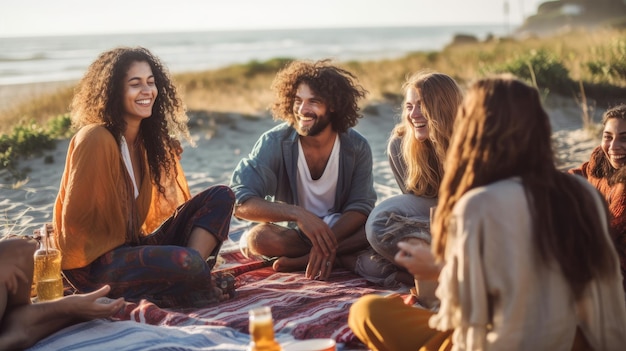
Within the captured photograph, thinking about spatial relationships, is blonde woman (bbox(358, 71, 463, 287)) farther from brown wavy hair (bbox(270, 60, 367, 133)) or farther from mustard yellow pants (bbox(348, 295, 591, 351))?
mustard yellow pants (bbox(348, 295, 591, 351))

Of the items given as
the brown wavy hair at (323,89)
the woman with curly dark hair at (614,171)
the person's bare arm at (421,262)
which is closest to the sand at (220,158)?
the brown wavy hair at (323,89)

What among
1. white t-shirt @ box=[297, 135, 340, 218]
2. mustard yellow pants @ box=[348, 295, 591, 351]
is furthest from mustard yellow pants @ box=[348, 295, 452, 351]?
white t-shirt @ box=[297, 135, 340, 218]

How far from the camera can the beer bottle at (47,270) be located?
484 centimetres

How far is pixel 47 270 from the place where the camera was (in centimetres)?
486

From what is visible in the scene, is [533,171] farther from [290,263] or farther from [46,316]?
[290,263]

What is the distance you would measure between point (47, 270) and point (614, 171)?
120 inches

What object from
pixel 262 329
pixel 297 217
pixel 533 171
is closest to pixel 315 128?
pixel 297 217

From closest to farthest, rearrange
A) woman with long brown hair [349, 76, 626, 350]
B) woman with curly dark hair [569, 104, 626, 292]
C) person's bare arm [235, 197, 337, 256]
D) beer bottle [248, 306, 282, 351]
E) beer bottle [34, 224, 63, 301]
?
woman with long brown hair [349, 76, 626, 350] < beer bottle [248, 306, 282, 351] < woman with curly dark hair [569, 104, 626, 292] < beer bottle [34, 224, 63, 301] < person's bare arm [235, 197, 337, 256]

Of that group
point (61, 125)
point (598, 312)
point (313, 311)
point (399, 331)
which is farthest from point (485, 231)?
point (61, 125)

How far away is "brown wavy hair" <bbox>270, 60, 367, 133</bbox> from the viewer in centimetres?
593

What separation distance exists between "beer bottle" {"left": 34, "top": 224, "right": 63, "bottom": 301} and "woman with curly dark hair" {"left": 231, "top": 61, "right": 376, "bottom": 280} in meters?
1.29

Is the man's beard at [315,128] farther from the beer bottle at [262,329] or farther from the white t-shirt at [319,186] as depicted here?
the beer bottle at [262,329]

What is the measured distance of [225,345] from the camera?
4180 millimetres

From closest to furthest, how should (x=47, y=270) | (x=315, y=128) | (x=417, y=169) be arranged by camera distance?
1. (x=47, y=270)
2. (x=417, y=169)
3. (x=315, y=128)
